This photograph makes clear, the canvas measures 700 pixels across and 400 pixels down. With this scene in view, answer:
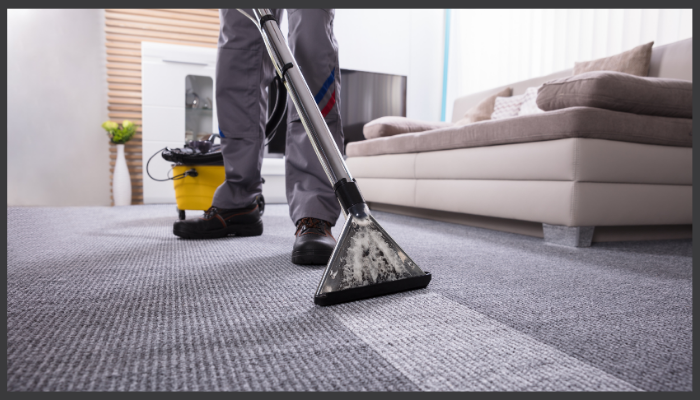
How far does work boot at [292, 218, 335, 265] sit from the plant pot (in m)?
2.77

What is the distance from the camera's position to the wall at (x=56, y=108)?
3.25 meters

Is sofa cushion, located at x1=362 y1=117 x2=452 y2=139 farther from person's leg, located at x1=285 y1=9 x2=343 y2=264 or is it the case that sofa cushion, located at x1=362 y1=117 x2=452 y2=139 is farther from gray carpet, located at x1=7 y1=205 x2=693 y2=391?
gray carpet, located at x1=7 y1=205 x2=693 y2=391

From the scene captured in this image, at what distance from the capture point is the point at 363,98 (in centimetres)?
383

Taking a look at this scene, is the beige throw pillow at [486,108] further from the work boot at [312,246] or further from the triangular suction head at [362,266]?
the triangular suction head at [362,266]

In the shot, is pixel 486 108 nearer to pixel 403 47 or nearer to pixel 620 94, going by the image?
pixel 620 94

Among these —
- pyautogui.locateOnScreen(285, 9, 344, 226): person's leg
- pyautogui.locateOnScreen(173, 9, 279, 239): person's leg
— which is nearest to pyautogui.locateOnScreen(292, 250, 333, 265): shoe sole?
pyautogui.locateOnScreen(285, 9, 344, 226): person's leg

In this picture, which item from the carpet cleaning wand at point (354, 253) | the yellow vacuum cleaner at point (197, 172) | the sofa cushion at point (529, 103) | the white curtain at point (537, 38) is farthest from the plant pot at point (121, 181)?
the white curtain at point (537, 38)

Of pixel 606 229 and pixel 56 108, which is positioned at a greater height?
pixel 56 108

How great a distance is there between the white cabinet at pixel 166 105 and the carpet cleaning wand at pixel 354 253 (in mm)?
2521

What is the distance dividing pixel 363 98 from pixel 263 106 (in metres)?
2.65

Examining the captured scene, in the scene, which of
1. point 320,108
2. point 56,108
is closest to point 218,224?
point 320,108

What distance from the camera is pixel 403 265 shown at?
654mm

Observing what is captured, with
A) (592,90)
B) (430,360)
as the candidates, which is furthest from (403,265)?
(592,90)

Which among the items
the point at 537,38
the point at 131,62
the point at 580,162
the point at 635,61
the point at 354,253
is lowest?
the point at 354,253
